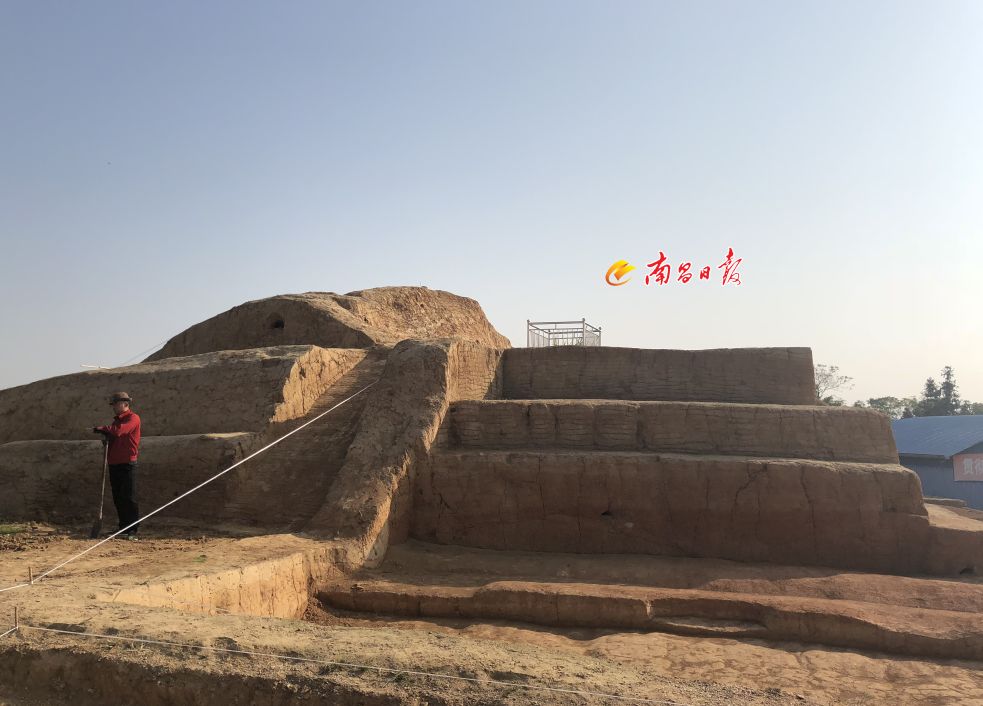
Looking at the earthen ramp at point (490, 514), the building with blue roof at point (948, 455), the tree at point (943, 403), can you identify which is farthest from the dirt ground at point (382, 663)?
the tree at point (943, 403)

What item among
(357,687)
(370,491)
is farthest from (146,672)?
(370,491)

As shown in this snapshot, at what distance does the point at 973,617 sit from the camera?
487 centimetres

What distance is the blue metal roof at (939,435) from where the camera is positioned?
1836cm

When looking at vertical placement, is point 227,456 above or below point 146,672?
above

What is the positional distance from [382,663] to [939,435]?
68.9ft

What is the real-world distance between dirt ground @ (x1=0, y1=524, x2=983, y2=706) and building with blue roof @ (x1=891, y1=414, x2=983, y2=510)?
47.6 ft

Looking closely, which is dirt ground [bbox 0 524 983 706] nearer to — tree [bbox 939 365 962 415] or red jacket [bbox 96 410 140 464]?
red jacket [bbox 96 410 140 464]

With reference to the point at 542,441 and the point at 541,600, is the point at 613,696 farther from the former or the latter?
the point at 542,441

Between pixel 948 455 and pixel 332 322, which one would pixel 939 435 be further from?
pixel 332 322

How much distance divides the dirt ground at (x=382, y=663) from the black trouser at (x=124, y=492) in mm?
1185

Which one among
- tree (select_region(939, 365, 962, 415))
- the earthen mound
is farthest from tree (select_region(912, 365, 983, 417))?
the earthen mound

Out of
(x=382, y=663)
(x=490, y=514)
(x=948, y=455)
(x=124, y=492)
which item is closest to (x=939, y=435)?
(x=948, y=455)

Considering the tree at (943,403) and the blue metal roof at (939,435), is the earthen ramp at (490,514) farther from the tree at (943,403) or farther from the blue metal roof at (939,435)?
the tree at (943,403)

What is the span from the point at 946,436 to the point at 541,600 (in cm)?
1847
